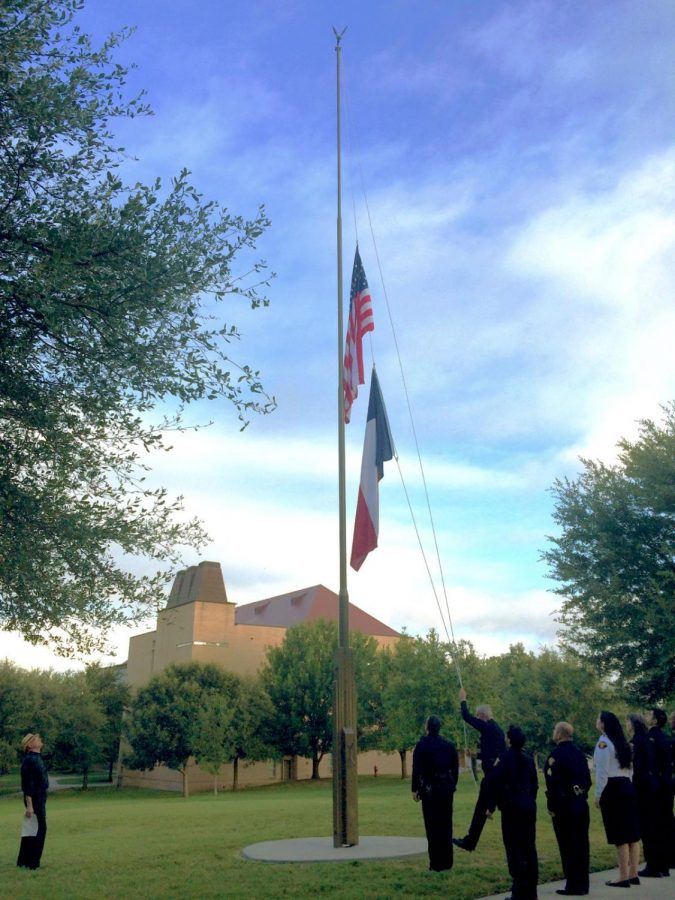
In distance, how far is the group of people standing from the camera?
919 cm

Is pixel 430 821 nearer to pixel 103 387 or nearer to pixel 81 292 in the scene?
pixel 103 387

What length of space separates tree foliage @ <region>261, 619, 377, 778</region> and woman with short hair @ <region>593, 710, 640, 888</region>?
4879 cm

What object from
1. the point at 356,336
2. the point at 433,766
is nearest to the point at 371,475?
the point at 356,336

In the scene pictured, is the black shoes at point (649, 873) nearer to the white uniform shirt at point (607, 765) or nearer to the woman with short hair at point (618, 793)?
the woman with short hair at point (618, 793)

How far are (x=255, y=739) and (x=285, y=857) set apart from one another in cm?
4874

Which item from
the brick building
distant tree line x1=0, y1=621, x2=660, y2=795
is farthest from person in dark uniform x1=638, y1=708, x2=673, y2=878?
the brick building

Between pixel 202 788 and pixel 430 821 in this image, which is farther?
pixel 202 788

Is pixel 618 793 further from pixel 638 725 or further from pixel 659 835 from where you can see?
pixel 659 835

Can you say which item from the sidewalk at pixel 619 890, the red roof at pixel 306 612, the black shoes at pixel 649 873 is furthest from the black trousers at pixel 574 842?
the red roof at pixel 306 612

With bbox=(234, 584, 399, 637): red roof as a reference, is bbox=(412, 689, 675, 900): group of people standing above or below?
below

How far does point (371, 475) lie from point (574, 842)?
6998 mm

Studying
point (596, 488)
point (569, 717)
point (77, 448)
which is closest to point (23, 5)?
point (77, 448)

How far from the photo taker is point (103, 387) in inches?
392

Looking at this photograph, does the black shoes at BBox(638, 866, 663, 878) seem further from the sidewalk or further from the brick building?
the brick building
